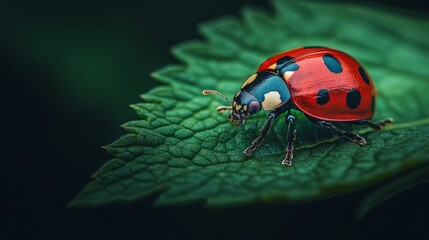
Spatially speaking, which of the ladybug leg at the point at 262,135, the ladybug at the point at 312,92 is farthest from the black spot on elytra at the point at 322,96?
the ladybug leg at the point at 262,135

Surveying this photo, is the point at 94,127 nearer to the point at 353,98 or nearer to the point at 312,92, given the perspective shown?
the point at 312,92

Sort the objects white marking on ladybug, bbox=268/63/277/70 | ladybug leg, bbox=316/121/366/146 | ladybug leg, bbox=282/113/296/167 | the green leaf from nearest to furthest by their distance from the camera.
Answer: the green leaf
ladybug leg, bbox=282/113/296/167
ladybug leg, bbox=316/121/366/146
white marking on ladybug, bbox=268/63/277/70

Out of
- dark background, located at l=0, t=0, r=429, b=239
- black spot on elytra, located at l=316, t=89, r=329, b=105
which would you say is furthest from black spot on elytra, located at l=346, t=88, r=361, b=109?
dark background, located at l=0, t=0, r=429, b=239

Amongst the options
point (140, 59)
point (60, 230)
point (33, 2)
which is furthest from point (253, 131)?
point (33, 2)

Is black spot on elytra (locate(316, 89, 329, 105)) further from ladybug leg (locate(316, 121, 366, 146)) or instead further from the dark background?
the dark background

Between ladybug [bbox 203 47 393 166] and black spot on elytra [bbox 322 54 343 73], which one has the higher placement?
black spot on elytra [bbox 322 54 343 73]

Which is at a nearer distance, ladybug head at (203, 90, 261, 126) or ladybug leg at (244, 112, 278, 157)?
ladybug leg at (244, 112, 278, 157)

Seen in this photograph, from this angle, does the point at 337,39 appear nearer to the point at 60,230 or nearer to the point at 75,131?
the point at 75,131
